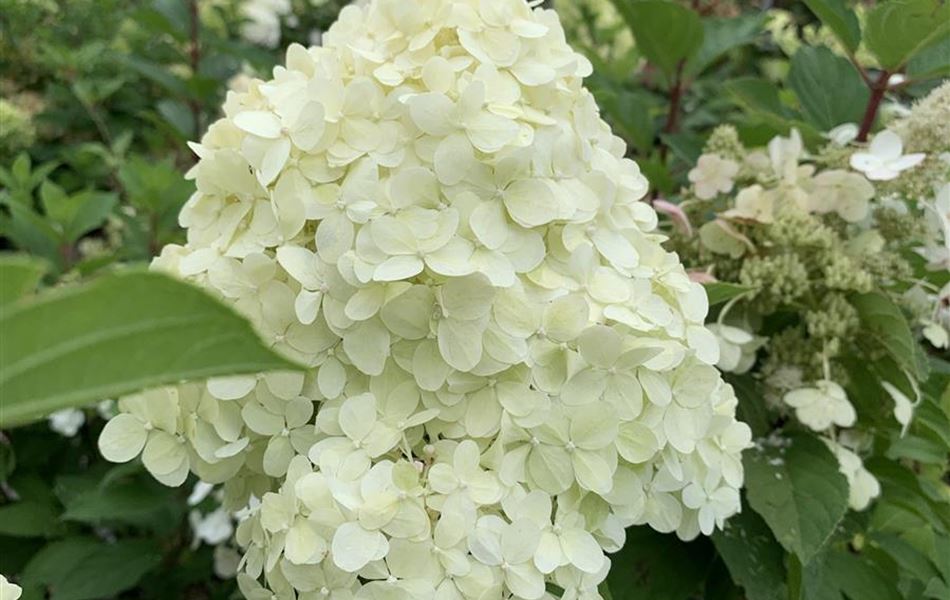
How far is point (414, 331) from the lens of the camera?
58cm

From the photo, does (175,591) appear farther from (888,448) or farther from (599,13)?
(599,13)

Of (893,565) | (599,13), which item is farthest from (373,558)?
(599,13)

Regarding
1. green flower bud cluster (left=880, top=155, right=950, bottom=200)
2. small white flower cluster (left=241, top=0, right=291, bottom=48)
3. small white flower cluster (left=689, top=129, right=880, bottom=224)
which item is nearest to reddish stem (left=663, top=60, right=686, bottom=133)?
small white flower cluster (left=689, top=129, right=880, bottom=224)

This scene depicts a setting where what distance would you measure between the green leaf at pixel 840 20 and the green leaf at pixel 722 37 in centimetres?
19

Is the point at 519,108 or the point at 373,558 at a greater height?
the point at 519,108

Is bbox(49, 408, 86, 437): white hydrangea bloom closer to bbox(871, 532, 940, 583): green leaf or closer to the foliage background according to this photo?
the foliage background

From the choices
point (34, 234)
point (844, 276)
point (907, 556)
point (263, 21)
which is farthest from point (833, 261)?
point (263, 21)

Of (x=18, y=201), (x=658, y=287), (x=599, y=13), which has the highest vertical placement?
(x=658, y=287)

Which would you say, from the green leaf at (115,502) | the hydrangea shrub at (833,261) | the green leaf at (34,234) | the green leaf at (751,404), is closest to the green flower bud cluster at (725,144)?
the hydrangea shrub at (833,261)

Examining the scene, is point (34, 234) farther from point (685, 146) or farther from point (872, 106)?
point (872, 106)

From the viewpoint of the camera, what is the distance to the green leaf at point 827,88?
1028mm

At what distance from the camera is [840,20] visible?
0.92m

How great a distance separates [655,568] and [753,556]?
3.6 inches

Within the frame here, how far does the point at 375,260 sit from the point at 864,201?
51cm
